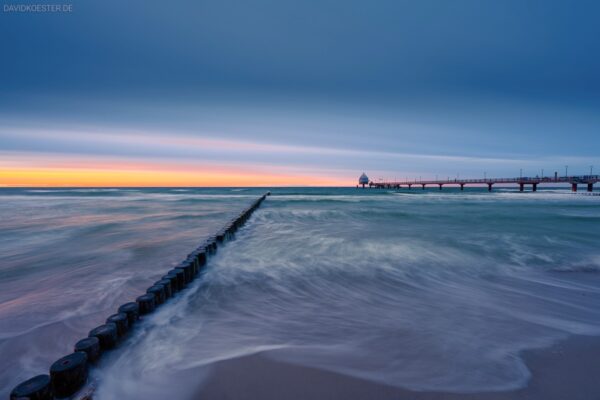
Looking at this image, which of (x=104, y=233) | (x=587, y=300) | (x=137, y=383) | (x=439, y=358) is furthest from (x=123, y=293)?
(x=104, y=233)

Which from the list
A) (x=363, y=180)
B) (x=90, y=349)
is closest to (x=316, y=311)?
(x=90, y=349)

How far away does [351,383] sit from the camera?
9.42ft

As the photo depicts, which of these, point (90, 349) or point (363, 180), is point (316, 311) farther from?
point (363, 180)

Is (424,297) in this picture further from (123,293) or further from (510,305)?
(123,293)

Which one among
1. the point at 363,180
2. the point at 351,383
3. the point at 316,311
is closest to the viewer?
the point at 351,383

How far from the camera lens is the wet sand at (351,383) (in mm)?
2689

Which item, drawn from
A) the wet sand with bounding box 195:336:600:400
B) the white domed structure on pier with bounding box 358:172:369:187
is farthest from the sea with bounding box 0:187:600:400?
the white domed structure on pier with bounding box 358:172:369:187

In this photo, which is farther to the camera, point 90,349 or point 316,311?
point 316,311

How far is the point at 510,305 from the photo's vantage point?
4.70 metres

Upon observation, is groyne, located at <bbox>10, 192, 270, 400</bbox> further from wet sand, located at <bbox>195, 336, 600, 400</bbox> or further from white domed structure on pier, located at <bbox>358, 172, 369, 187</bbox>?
white domed structure on pier, located at <bbox>358, 172, 369, 187</bbox>

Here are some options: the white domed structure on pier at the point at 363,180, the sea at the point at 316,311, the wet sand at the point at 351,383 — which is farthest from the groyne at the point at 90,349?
the white domed structure on pier at the point at 363,180

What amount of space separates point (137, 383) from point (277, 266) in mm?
4470

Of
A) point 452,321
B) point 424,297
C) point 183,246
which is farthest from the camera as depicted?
point 183,246

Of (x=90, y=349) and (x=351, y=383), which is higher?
(x=90, y=349)
